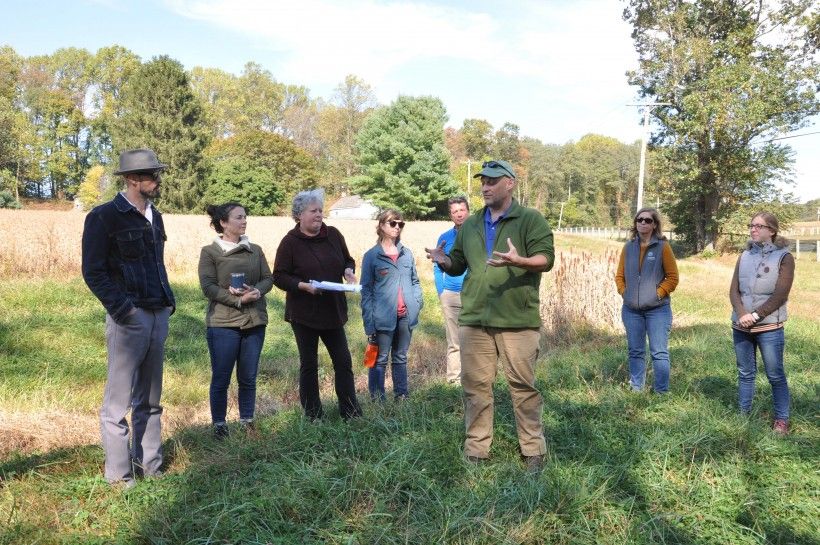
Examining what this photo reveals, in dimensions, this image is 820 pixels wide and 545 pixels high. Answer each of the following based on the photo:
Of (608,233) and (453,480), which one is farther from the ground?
(608,233)

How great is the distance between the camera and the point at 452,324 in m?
6.94

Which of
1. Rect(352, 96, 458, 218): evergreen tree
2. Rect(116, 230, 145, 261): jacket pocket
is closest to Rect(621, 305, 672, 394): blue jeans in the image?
Rect(116, 230, 145, 261): jacket pocket

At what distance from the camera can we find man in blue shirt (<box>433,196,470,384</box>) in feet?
21.9

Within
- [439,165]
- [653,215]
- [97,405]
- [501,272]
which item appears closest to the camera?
[501,272]

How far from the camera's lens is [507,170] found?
13.6 ft

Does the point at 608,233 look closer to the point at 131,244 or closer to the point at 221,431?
the point at 221,431

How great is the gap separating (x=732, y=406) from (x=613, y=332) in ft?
16.9

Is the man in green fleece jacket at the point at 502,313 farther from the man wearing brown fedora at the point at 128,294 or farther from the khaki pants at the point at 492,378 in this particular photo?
the man wearing brown fedora at the point at 128,294

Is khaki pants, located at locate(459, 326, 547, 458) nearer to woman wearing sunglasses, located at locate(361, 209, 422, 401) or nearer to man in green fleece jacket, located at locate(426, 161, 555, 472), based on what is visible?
Answer: man in green fleece jacket, located at locate(426, 161, 555, 472)

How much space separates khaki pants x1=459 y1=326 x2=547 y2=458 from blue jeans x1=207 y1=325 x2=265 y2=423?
6.11ft

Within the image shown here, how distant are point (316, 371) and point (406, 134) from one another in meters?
49.4

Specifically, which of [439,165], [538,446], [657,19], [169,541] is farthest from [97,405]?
[439,165]

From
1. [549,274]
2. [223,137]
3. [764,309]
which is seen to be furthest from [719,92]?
[223,137]

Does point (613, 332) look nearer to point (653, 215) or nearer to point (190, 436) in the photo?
point (653, 215)
